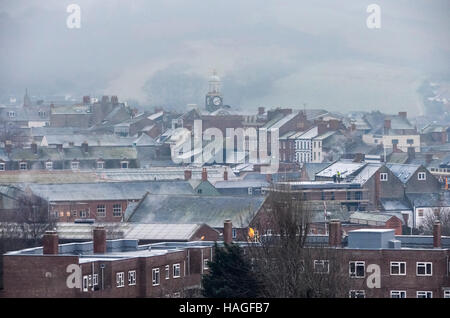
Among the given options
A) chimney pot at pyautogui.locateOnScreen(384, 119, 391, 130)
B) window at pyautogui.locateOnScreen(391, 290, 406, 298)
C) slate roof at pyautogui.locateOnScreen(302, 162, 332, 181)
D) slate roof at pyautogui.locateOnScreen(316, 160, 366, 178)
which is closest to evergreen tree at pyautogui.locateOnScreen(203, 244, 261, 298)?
window at pyautogui.locateOnScreen(391, 290, 406, 298)

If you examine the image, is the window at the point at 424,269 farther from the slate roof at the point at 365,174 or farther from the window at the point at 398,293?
the slate roof at the point at 365,174

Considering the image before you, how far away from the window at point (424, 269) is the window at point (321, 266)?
257cm

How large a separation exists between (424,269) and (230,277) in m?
4.23

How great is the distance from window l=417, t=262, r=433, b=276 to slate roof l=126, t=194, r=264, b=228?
8.87 meters

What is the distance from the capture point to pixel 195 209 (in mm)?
40219

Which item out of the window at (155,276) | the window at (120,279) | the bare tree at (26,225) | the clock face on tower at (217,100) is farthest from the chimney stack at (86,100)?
the window at (120,279)

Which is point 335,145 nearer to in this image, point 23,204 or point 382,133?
point 382,133

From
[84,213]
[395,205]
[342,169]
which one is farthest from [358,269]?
[342,169]

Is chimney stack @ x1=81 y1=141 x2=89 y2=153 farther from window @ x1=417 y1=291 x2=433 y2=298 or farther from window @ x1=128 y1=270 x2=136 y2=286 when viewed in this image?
window @ x1=128 y1=270 x2=136 y2=286

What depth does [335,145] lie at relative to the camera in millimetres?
74250

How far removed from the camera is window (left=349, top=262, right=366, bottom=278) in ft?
95.7

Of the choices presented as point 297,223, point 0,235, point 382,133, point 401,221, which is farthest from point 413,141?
point 297,223

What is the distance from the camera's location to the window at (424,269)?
2942 cm

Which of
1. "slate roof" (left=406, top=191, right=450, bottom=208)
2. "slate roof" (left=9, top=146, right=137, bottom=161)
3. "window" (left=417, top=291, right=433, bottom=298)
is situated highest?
"slate roof" (left=9, top=146, right=137, bottom=161)
